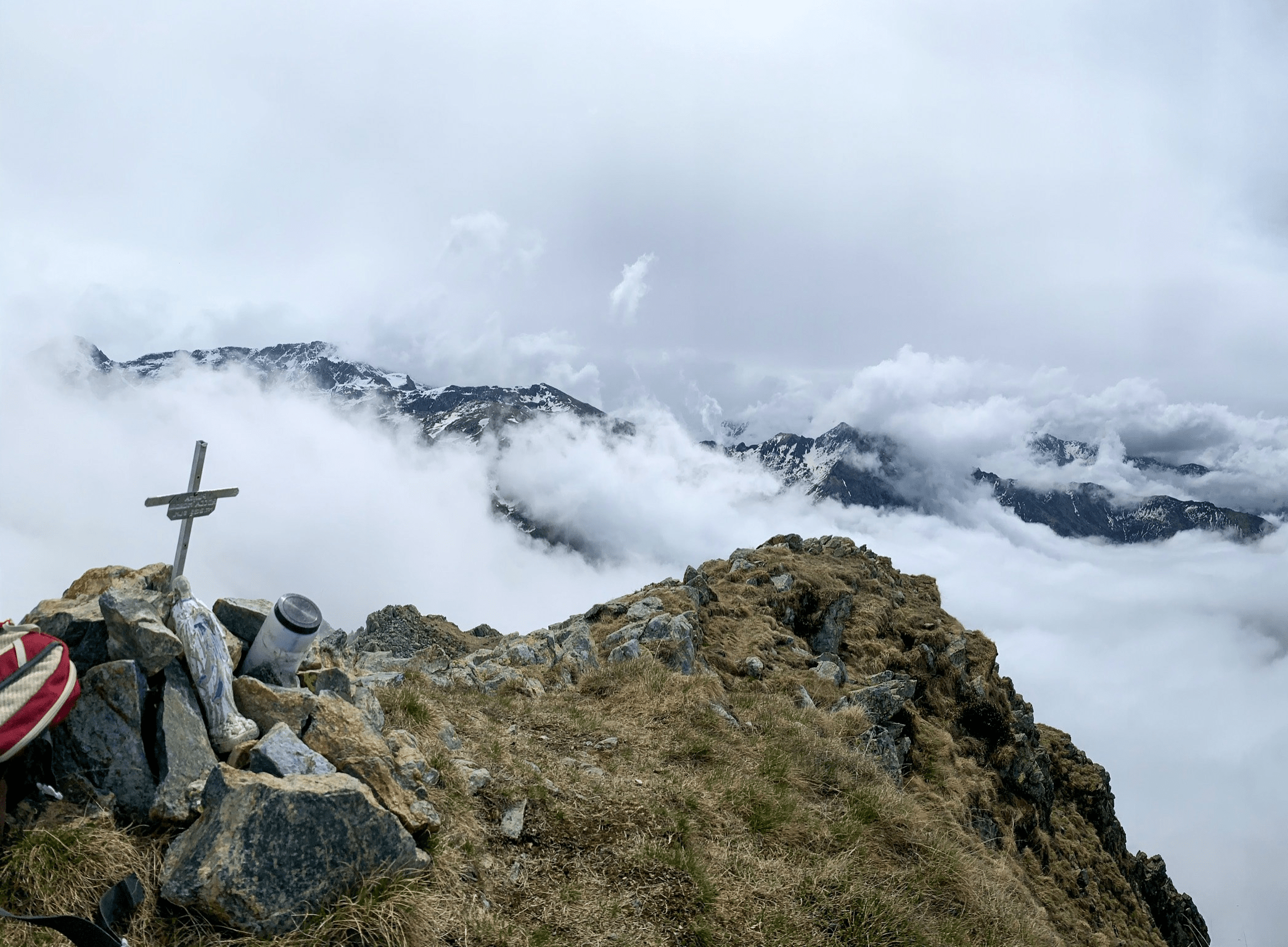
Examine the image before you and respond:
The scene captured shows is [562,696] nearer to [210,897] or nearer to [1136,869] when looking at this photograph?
[210,897]

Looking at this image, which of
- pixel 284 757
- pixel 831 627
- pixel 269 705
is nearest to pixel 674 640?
pixel 831 627

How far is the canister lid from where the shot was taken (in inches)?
324

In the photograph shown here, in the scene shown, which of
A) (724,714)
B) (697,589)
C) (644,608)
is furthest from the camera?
(697,589)

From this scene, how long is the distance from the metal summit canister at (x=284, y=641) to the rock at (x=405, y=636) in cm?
1478

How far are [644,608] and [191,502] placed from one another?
582 inches

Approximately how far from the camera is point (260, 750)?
6680 millimetres

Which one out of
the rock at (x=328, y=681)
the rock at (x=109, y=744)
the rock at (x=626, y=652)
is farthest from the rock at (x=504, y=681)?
the rock at (x=109, y=744)

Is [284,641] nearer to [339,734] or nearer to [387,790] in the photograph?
[339,734]

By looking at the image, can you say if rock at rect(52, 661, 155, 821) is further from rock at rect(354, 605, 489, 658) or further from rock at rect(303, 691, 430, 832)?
rock at rect(354, 605, 489, 658)

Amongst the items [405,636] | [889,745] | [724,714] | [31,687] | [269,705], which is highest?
[405,636]

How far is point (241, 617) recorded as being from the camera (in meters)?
8.97

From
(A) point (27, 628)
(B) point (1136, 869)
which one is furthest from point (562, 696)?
(B) point (1136, 869)

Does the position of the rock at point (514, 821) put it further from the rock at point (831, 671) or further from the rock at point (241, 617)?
the rock at point (831, 671)

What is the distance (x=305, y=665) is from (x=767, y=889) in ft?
22.1
